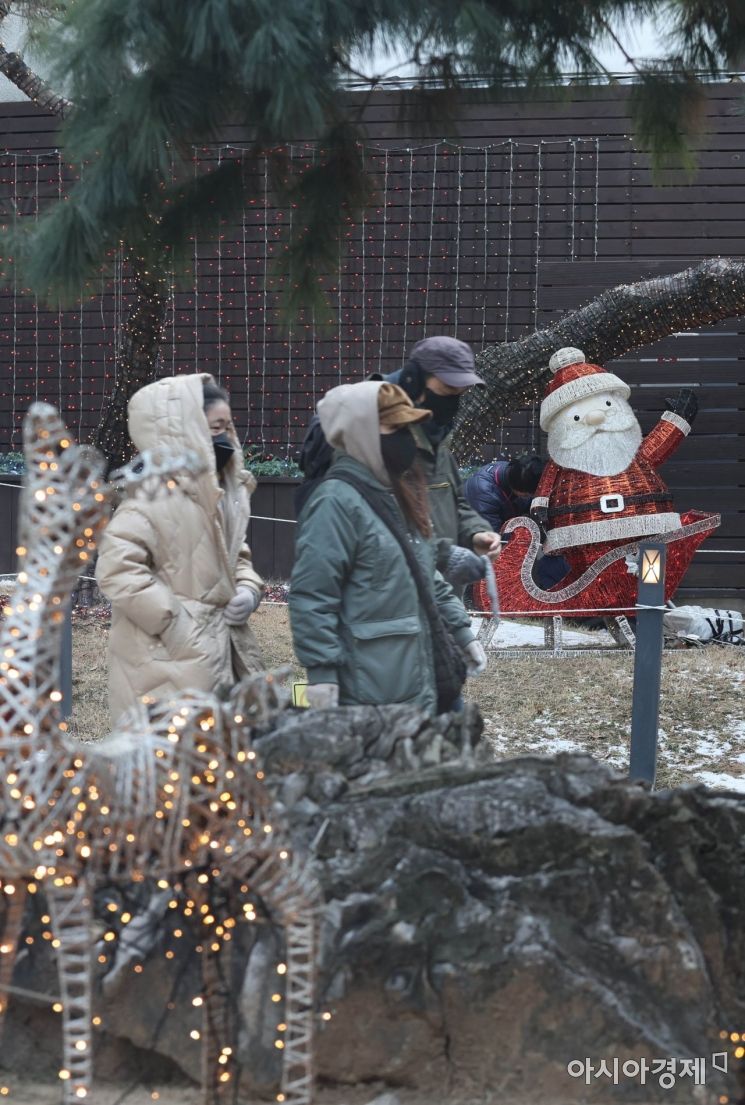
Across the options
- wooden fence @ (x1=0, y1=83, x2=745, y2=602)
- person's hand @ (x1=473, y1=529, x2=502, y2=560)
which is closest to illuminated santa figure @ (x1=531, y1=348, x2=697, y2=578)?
wooden fence @ (x1=0, y1=83, x2=745, y2=602)

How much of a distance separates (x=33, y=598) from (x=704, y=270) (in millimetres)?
6668

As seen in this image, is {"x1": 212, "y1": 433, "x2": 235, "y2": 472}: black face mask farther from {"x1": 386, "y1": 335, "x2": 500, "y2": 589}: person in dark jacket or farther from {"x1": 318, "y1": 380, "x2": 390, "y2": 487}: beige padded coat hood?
{"x1": 386, "y1": 335, "x2": 500, "y2": 589}: person in dark jacket

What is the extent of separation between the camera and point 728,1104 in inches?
88.8

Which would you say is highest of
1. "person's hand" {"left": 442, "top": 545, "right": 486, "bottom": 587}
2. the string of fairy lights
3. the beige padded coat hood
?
the string of fairy lights

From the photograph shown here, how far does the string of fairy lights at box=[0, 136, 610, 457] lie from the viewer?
9.43 metres

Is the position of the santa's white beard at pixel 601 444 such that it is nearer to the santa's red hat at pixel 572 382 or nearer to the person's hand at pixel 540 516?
the santa's red hat at pixel 572 382

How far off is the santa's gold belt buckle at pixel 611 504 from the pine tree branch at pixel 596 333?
1.05 metres

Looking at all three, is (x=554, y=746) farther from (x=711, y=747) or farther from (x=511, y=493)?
(x=511, y=493)

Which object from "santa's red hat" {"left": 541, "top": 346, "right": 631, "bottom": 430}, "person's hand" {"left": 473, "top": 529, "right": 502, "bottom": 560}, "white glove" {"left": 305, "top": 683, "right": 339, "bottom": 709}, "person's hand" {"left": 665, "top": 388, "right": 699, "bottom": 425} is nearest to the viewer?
"white glove" {"left": 305, "top": 683, "right": 339, "bottom": 709}

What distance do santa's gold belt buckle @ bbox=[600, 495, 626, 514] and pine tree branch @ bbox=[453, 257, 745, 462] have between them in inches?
41.4

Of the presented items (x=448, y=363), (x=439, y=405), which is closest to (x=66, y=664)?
(x=439, y=405)

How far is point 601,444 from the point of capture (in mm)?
7379

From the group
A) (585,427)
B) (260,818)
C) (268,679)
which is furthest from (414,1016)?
(585,427)

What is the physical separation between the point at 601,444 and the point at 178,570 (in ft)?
14.9
